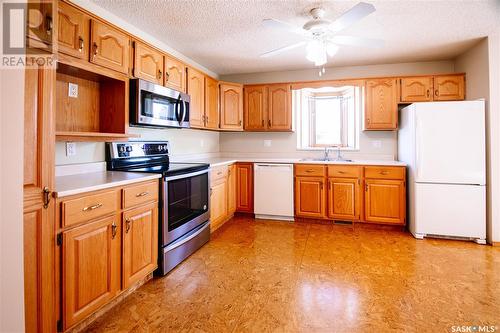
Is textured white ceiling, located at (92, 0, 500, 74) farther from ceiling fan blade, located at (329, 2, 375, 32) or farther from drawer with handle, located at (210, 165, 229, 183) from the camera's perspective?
drawer with handle, located at (210, 165, 229, 183)

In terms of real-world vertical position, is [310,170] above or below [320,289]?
above

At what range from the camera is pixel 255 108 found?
452 centimetres

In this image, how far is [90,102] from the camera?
2406 mm

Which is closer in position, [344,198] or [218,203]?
[218,203]

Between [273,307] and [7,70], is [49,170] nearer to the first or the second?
[7,70]

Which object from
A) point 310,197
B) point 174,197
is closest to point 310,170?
point 310,197

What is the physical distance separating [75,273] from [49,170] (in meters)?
0.61

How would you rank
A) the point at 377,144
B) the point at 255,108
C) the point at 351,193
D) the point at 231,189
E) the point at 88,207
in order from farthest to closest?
the point at 255,108 → the point at 377,144 → the point at 231,189 → the point at 351,193 → the point at 88,207

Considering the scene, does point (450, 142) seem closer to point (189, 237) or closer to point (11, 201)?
point (189, 237)

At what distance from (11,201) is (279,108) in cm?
378

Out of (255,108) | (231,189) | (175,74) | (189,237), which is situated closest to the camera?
(189,237)

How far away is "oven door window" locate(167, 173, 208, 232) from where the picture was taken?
250 cm

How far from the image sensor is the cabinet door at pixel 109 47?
7.06 feet

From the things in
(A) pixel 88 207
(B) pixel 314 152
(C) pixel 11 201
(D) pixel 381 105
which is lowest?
(A) pixel 88 207
